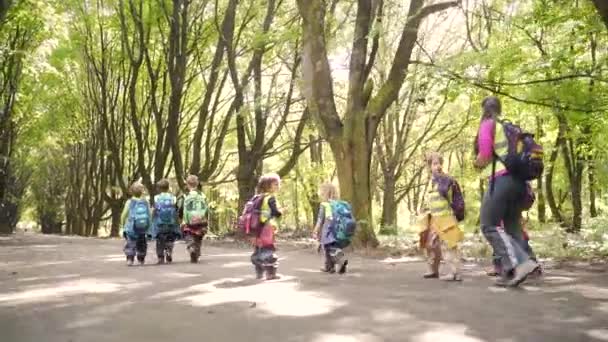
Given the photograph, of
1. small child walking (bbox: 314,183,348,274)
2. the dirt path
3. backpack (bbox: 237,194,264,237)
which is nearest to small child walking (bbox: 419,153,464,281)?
the dirt path

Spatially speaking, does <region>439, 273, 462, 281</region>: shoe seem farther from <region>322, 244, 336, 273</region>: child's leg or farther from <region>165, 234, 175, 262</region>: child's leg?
<region>165, 234, 175, 262</region>: child's leg

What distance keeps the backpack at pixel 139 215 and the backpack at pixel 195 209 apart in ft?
2.16

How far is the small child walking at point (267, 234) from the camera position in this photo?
8227mm

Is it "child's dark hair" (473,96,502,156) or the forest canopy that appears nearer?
"child's dark hair" (473,96,502,156)

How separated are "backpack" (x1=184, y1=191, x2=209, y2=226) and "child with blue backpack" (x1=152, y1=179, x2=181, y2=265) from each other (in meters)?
0.29

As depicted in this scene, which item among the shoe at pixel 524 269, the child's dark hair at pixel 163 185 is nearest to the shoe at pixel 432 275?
the shoe at pixel 524 269

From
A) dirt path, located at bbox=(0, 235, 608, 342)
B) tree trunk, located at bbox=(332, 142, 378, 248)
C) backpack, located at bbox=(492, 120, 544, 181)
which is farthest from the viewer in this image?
tree trunk, located at bbox=(332, 142, 378, 248)

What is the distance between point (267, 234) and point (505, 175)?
312 cm

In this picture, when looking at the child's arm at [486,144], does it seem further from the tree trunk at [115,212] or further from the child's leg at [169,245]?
the tree trunk at [115,212]

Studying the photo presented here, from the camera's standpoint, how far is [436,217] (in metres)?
7.80

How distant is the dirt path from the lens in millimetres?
4500

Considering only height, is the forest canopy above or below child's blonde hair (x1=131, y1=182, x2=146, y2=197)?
above

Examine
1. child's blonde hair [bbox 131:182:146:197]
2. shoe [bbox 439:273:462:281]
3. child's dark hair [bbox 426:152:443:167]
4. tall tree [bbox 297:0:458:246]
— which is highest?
tall tree [bbox 297:0:458:246]

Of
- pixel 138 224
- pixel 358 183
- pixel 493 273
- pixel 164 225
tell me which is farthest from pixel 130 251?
pixel 493 273
